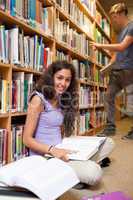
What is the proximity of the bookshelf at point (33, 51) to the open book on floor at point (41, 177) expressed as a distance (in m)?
0.62

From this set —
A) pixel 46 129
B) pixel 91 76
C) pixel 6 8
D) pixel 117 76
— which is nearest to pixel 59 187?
pixel 46 129

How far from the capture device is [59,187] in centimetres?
101

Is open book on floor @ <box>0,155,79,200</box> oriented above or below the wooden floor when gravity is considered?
above

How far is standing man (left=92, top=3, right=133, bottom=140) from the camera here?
2.92 metres

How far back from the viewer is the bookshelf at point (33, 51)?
1770 millimetres

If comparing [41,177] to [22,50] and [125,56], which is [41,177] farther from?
[125,56]

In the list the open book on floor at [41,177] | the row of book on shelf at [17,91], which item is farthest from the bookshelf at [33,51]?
the open book on floor at [41,177]

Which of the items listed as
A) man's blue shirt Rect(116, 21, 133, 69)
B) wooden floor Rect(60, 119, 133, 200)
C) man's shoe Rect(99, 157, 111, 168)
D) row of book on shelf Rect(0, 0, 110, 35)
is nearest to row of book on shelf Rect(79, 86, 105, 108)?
man's blue shirt Rect(116, 21, 133, 69)

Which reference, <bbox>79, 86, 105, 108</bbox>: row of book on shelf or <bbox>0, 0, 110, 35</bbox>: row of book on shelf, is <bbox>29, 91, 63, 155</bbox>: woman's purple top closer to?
<bbox>0, 0, 110, 35</bbox>: row of book on shelf

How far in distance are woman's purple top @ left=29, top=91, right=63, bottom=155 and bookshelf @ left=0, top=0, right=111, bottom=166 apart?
0.18m

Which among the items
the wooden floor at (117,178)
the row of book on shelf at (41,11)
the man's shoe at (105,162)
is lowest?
the wooden floor at (117,178)

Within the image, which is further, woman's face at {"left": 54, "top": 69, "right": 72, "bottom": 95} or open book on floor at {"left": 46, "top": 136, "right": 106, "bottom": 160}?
woman's face at {"left": 54, "top": 69, "right": 72, "bottom": 95}

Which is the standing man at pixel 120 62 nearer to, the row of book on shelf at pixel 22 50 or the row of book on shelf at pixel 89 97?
the row of book on shelf at pixel 89 97

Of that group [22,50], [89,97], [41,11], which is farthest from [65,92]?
[89,97]
